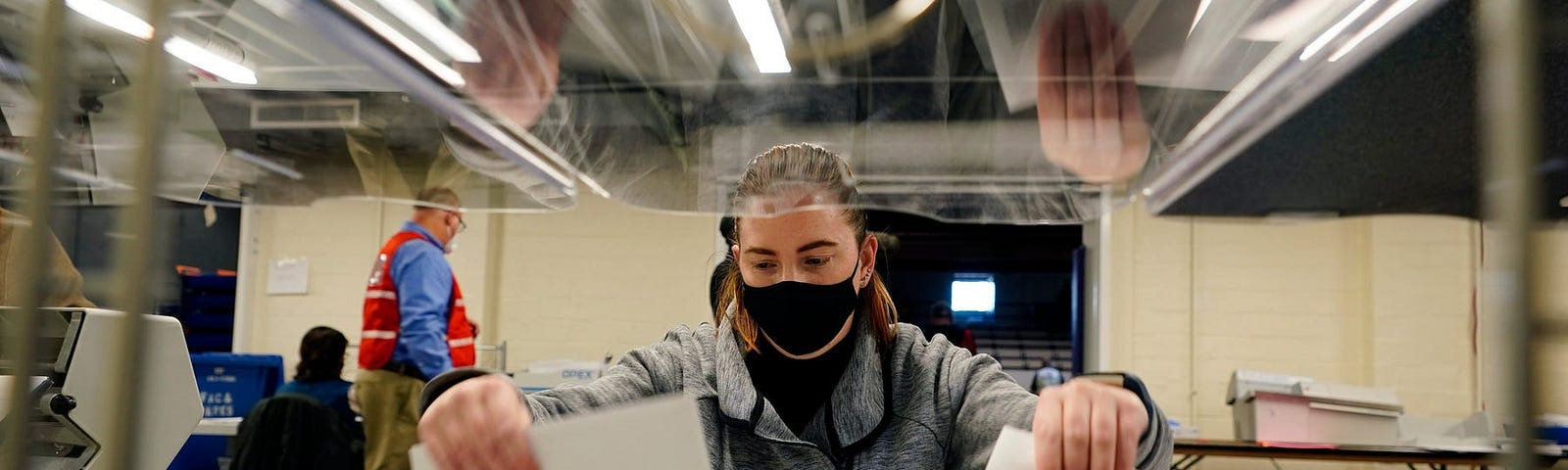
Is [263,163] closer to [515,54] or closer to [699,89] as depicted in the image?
[515,54]

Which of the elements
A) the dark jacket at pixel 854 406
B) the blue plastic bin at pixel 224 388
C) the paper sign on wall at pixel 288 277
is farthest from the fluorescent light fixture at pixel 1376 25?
the paper sign on wall at pixel 288 277

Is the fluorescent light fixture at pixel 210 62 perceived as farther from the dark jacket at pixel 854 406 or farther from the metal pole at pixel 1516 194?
the metal pole at pixel 1516 194

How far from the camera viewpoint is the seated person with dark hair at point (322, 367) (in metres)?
3.24

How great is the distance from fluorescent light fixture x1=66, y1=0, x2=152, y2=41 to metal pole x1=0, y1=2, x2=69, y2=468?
0.09 feet

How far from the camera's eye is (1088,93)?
0.67 m

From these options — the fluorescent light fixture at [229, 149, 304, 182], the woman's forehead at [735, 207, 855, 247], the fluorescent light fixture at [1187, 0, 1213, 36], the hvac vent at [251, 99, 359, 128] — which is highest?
the fluorescent light fixture at [1187, 0, 1213, 36]

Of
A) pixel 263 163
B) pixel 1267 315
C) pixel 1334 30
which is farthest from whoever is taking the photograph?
pixel 1267 315

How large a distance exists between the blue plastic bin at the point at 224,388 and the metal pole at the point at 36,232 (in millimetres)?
3320

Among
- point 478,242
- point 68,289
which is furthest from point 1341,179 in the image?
point 478,242

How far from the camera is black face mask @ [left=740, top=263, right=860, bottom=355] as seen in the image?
1010 millimetres

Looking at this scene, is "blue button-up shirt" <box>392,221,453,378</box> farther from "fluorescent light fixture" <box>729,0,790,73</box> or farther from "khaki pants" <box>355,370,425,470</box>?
"fluorescent light fixture" <box>729,0,790,73</box>

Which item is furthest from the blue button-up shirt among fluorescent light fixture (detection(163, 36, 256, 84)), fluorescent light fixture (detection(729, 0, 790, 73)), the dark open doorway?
fluorescent light fixture (detection(729, 0, 790, 73))

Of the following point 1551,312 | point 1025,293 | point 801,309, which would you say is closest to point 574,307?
point 1025,293

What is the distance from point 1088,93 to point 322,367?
3235mm
